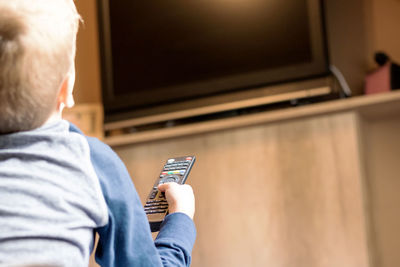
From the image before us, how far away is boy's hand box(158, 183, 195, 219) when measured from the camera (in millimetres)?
773

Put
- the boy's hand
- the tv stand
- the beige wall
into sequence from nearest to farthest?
the boy's hand < the tv stand < the beige wall

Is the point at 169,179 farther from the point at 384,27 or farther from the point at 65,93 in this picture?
the point at 384,27

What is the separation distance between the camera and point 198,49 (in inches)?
83.4

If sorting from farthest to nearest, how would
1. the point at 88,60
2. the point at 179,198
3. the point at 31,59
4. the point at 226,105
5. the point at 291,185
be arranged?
the point at 88,60 → the point at 226,105 → the point at 291,185 → the point at 179,198 → the point at 31,59

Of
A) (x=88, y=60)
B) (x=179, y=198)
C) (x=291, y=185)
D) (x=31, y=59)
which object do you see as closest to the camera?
(x=31, y=59)

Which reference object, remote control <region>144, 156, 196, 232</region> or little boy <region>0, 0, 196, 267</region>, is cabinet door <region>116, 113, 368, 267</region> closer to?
remote control <region>144, 156, 196, 232</region>

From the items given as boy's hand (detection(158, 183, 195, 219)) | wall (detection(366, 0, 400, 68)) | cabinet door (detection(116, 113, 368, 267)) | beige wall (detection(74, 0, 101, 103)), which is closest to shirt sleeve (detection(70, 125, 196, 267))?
boy's hand (detection(158, 183, 195, 219))

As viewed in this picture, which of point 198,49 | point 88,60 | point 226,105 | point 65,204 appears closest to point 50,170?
point 65,204

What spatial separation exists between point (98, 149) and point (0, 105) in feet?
0.41

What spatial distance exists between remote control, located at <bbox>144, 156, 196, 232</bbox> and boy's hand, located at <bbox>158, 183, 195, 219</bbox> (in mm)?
14

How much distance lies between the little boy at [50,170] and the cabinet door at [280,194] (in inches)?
47.5

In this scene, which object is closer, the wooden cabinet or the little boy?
the little boy

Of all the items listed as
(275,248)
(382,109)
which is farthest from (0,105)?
(382,109)

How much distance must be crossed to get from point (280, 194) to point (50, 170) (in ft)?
4.31
